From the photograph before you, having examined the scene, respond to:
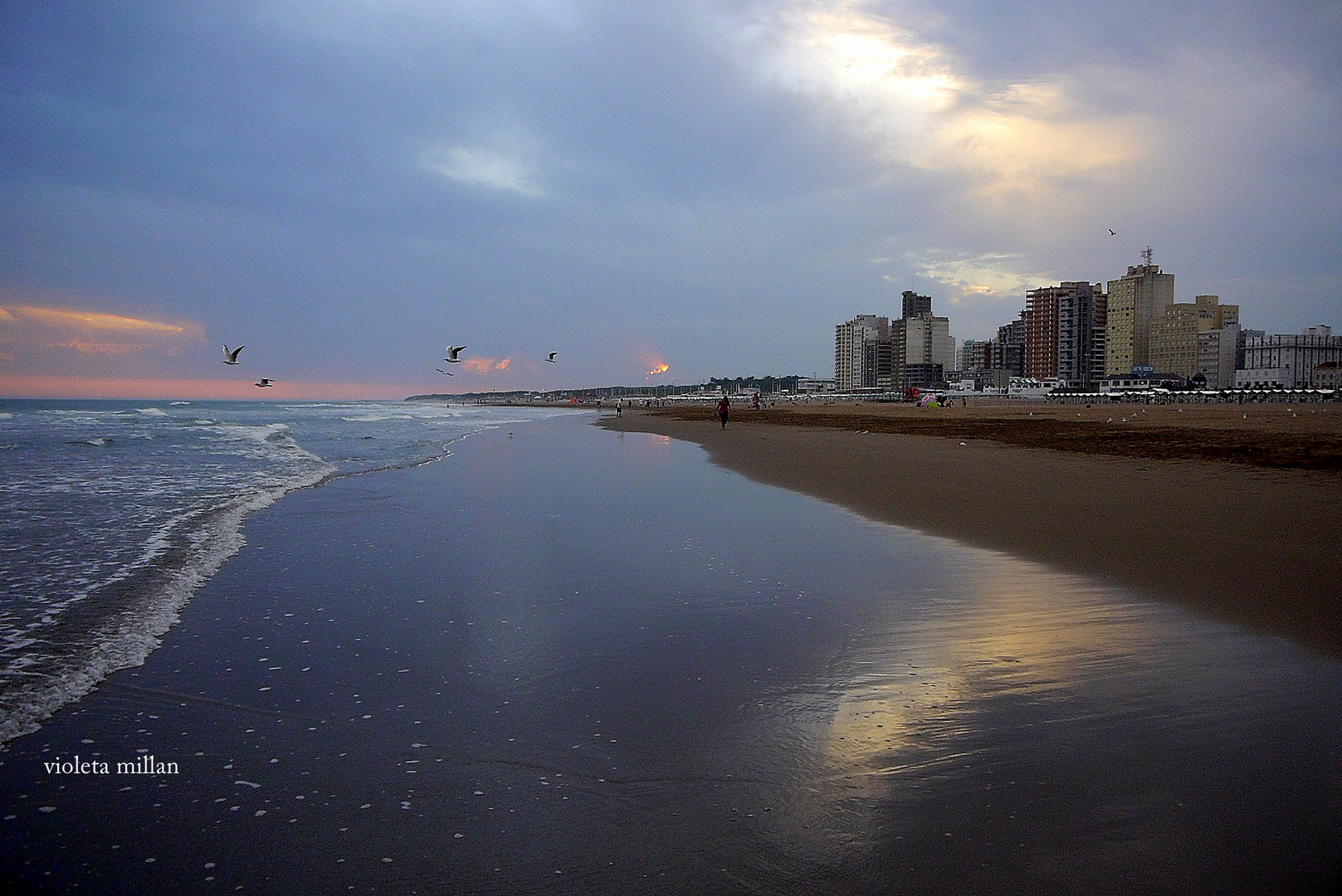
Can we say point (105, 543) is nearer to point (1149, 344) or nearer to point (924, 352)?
point (1149, 344)

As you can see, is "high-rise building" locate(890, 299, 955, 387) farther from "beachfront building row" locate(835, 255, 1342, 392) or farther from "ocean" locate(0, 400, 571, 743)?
"ocean" locate(0, 400, 571, 743)

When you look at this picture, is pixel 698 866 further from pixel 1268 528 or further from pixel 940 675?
pixel 1268 528

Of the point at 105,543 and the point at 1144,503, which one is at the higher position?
the point at 1144,503

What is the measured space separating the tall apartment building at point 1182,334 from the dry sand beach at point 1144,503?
133274 millimetres

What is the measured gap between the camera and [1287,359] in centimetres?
11919

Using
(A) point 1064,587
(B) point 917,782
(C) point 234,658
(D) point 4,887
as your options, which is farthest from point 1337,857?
(C) point 234,658

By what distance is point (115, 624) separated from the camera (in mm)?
6027

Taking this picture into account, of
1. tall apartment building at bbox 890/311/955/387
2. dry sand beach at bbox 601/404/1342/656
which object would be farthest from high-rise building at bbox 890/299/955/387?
dry sand beach at bbox 601/404/1342/656

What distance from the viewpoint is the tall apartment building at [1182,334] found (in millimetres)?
134500

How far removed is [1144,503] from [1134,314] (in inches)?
6234

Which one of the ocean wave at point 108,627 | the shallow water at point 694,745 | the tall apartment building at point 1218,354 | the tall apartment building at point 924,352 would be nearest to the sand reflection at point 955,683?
the shallow water at point 694,745

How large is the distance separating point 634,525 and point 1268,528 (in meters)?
7.88

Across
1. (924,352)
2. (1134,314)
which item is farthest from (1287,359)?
(924,352)

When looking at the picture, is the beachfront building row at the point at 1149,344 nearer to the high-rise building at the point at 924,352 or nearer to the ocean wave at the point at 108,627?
the high-rise building at the point at 924,352
